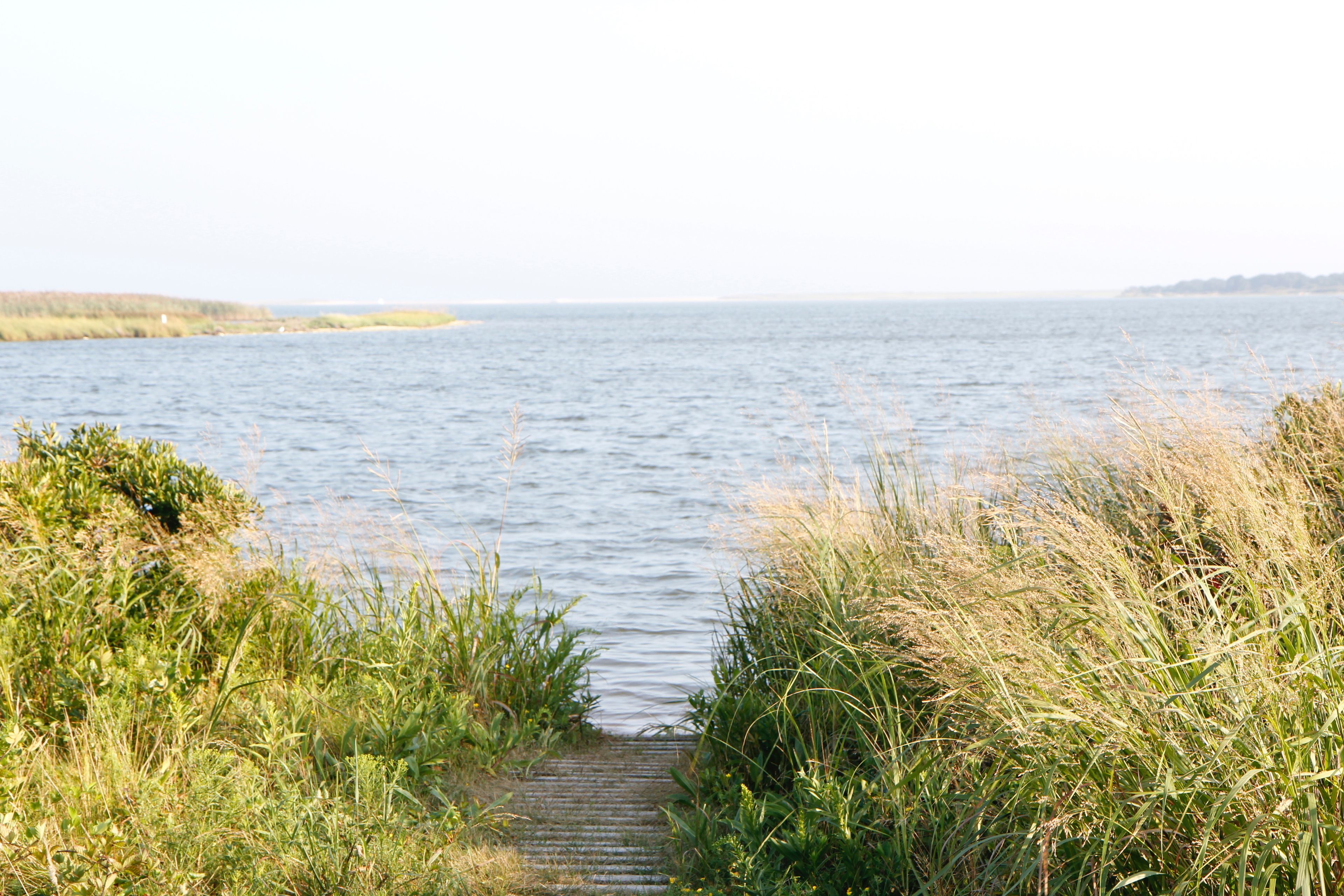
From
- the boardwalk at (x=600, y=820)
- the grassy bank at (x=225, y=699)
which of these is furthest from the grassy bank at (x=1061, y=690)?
the grassy bank at (x=225, y=699)

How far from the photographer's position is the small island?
64062 millimetres

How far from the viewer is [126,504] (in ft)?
18.5

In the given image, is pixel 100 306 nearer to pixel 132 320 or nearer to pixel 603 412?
pixel 132 320

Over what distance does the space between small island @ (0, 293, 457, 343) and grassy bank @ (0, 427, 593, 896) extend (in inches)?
2615

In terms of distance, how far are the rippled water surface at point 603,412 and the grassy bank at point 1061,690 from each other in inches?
63.0

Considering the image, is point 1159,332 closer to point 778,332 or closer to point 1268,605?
point 778,332

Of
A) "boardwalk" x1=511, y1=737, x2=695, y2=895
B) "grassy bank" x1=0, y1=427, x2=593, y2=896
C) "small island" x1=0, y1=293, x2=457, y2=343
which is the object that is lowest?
"boardwalk" x1=511, y1=737, x2=695, y2=895

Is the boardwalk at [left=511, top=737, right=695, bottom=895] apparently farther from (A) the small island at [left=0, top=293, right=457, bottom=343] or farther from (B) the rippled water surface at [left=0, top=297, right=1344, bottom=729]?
(A) the small island at [left=0, top=293, right=457, bottom=343]

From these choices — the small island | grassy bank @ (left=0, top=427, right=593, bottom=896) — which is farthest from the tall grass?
grassy bank @ (left=0, top=427, right=593, bottom=896)

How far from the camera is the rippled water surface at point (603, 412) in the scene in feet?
32.3

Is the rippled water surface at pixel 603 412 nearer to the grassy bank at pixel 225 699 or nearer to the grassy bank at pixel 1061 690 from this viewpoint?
the grassy bank at pixel 1061 690

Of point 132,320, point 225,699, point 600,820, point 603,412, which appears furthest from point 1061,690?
point 132,320

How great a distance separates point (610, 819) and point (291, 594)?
2202 millimetres

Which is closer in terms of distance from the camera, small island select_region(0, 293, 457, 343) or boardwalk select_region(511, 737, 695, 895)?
boardwalk select_region(511, 737, 695, 895)
